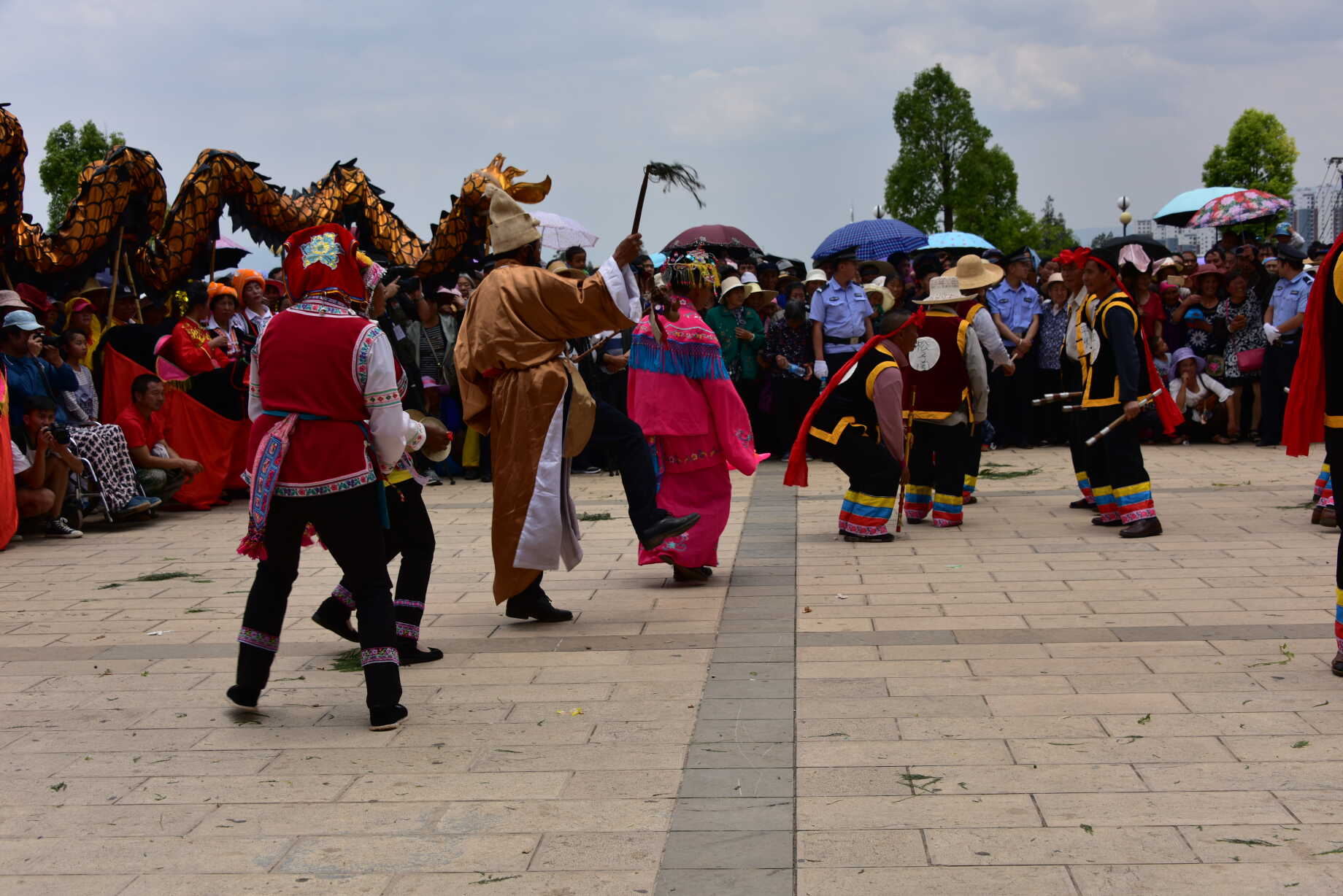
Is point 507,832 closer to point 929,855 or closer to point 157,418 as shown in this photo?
point 929,855

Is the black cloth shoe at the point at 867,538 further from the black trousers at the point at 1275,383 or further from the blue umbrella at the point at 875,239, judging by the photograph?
the blue umbrella at the point at 875,239

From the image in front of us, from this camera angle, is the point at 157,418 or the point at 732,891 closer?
the point at 732,891

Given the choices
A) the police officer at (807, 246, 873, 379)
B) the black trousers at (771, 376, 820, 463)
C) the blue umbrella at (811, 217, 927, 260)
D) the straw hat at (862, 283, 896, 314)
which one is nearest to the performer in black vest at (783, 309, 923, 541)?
the police officer at (807, 246, 873, 379)

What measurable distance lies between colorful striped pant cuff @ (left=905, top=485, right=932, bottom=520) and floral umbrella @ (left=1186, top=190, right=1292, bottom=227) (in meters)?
8.56

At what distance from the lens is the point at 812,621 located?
6.41 metres

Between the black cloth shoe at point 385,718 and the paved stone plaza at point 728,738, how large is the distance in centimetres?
8

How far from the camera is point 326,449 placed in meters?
4.87

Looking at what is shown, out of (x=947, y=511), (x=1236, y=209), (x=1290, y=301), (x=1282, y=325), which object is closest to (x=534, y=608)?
(x=947, y=511)

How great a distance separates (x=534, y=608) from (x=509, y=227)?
1.81 meters

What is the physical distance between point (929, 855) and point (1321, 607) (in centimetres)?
369

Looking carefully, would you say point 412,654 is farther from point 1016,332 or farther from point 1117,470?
point 1016,332

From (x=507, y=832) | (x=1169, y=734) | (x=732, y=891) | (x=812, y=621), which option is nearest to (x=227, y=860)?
(x=507, y=832)

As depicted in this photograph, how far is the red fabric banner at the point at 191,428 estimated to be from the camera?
10.9 metres

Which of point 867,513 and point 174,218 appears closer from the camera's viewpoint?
point 867,513
